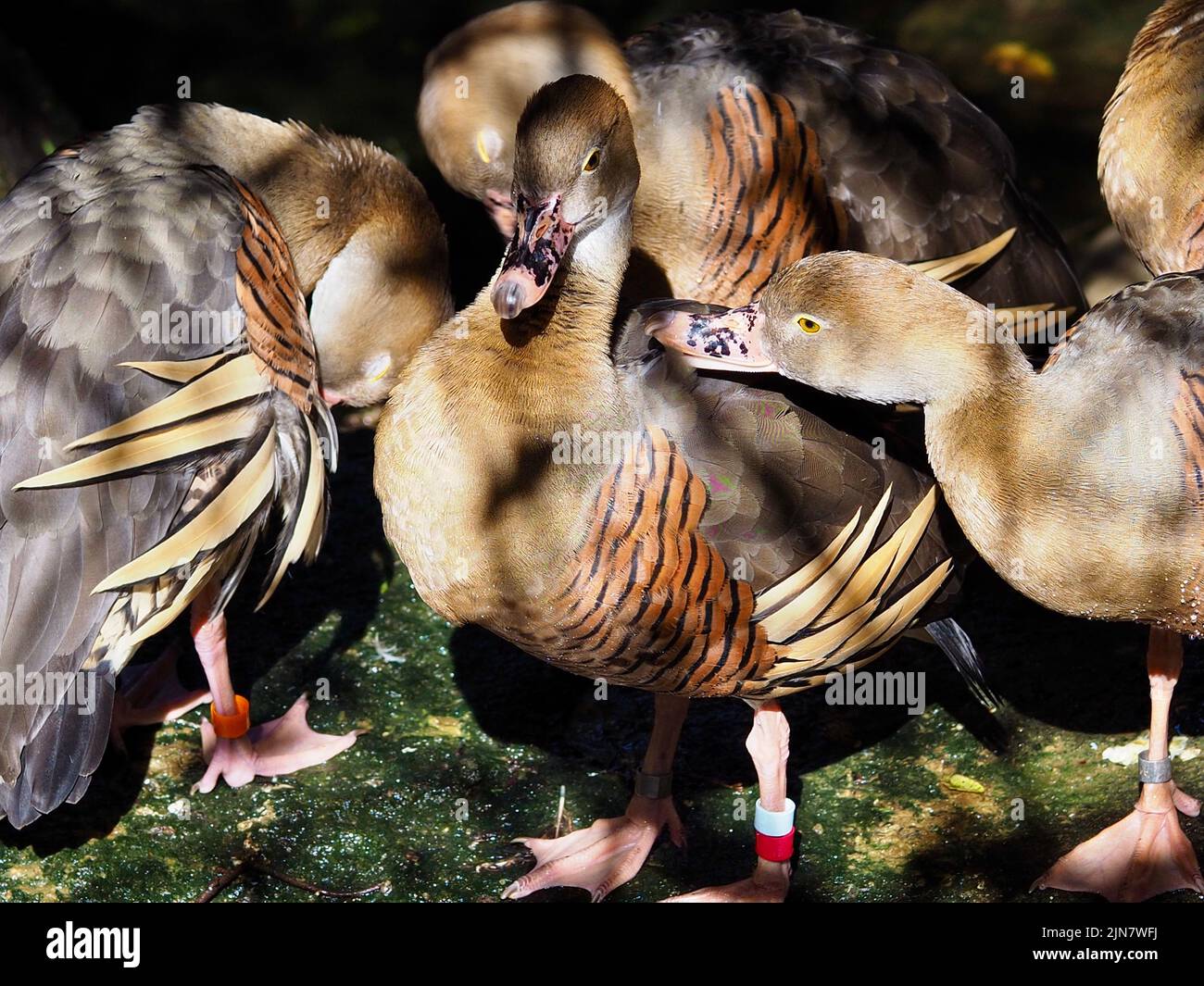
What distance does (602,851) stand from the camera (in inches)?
162

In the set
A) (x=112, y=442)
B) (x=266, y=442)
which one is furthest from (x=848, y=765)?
(x=112, y=442)

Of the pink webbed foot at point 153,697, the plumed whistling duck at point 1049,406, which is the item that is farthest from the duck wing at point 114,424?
the plumed whistling duck at point 1049,406

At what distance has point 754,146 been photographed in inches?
190

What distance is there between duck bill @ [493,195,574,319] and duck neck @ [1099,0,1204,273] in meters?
1.93

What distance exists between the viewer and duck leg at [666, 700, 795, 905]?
12.7 ft

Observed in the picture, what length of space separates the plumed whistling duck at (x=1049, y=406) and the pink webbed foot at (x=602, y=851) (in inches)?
49.0

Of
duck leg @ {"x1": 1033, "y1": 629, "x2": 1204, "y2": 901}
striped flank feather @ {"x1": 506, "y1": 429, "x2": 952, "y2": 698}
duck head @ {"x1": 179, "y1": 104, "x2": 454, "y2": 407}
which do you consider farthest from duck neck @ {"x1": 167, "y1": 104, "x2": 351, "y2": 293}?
duck leg @ {"x1": 1033, "y1": 629, "x2": 1204, "y2": 901}

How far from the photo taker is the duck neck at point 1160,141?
4.35 metres

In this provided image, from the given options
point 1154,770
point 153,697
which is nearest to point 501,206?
point 153,697

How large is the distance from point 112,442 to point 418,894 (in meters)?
1.44

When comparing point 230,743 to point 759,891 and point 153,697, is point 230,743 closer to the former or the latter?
point 153,697

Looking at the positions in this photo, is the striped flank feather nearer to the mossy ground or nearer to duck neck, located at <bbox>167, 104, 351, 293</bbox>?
the mossy ground

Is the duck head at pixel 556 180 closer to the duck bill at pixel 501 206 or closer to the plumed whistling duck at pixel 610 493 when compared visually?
the plumed whistling duck at pixel 610 493

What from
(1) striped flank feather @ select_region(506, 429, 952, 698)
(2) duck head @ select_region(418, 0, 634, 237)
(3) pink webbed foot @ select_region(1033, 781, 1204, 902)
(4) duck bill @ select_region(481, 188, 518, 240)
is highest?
(2) duck head @ select_region(418, 0, 634, 237)
